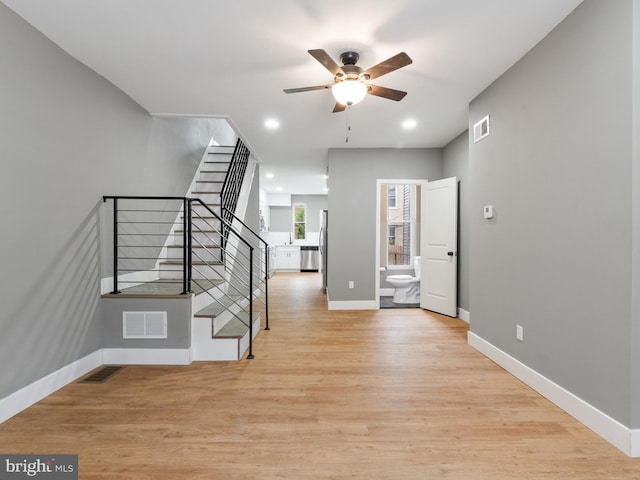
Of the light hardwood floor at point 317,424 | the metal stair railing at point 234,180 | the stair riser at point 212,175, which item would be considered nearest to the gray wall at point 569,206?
the light hardwood floor at point 317,424

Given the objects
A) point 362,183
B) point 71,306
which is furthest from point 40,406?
point 362,183

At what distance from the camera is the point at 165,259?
13.0ft

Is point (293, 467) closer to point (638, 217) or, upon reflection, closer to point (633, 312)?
point (633, 312)

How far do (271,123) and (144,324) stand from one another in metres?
2.77

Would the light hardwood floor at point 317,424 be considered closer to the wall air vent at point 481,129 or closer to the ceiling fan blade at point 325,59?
the wall air vent at point 481,129

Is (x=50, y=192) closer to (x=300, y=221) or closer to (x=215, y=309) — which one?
(x=215, y=309)

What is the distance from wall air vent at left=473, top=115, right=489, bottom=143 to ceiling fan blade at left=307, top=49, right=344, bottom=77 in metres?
1.67

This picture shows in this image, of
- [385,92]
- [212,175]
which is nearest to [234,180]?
[212,175]

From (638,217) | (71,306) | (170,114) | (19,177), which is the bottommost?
(71,306)

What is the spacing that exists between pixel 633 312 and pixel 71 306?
3.83 m

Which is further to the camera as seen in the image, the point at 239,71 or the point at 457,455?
the point at 239,71

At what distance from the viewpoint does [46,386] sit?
7.41ft

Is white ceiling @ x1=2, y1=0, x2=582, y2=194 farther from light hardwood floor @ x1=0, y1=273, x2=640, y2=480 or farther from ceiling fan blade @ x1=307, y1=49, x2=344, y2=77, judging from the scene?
light hardwood floor @ x1=0, y1=273, x2=640, y2=480

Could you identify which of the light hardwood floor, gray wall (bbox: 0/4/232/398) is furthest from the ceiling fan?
the light hardwood floor
